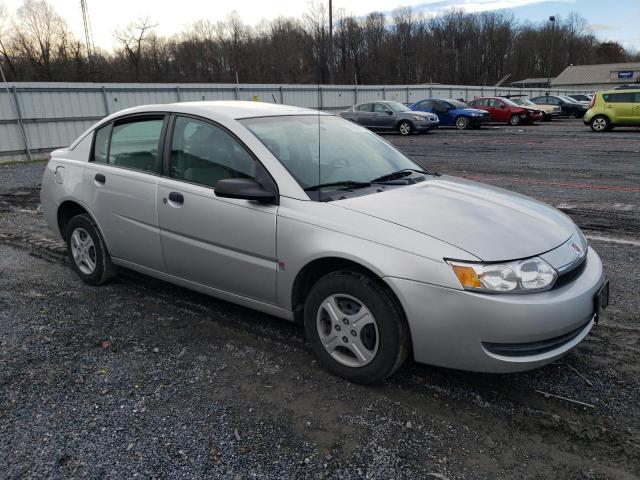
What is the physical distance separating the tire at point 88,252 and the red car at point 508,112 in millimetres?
26095

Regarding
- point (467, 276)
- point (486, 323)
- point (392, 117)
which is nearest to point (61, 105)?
point (392, 117)

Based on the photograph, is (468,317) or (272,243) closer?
(468,317)

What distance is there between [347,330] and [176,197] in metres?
1.63

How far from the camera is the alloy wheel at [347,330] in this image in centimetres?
292

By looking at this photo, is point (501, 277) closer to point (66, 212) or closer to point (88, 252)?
point (88, 252)

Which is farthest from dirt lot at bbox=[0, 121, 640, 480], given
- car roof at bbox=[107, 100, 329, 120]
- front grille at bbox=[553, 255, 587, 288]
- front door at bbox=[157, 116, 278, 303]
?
car roof at bbox=[107, 100, 329, 120]

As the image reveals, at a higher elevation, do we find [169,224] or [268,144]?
[268,144]

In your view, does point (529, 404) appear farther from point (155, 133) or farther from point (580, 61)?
point (580, 61)

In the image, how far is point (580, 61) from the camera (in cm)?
10919

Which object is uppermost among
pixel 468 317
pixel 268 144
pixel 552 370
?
pixel 268 144

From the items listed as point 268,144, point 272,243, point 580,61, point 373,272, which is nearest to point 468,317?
point 373,272

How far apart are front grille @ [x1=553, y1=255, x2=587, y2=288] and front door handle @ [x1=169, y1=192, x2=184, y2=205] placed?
2.49m

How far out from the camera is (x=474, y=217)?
3.01 meters

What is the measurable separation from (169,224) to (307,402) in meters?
1.71
